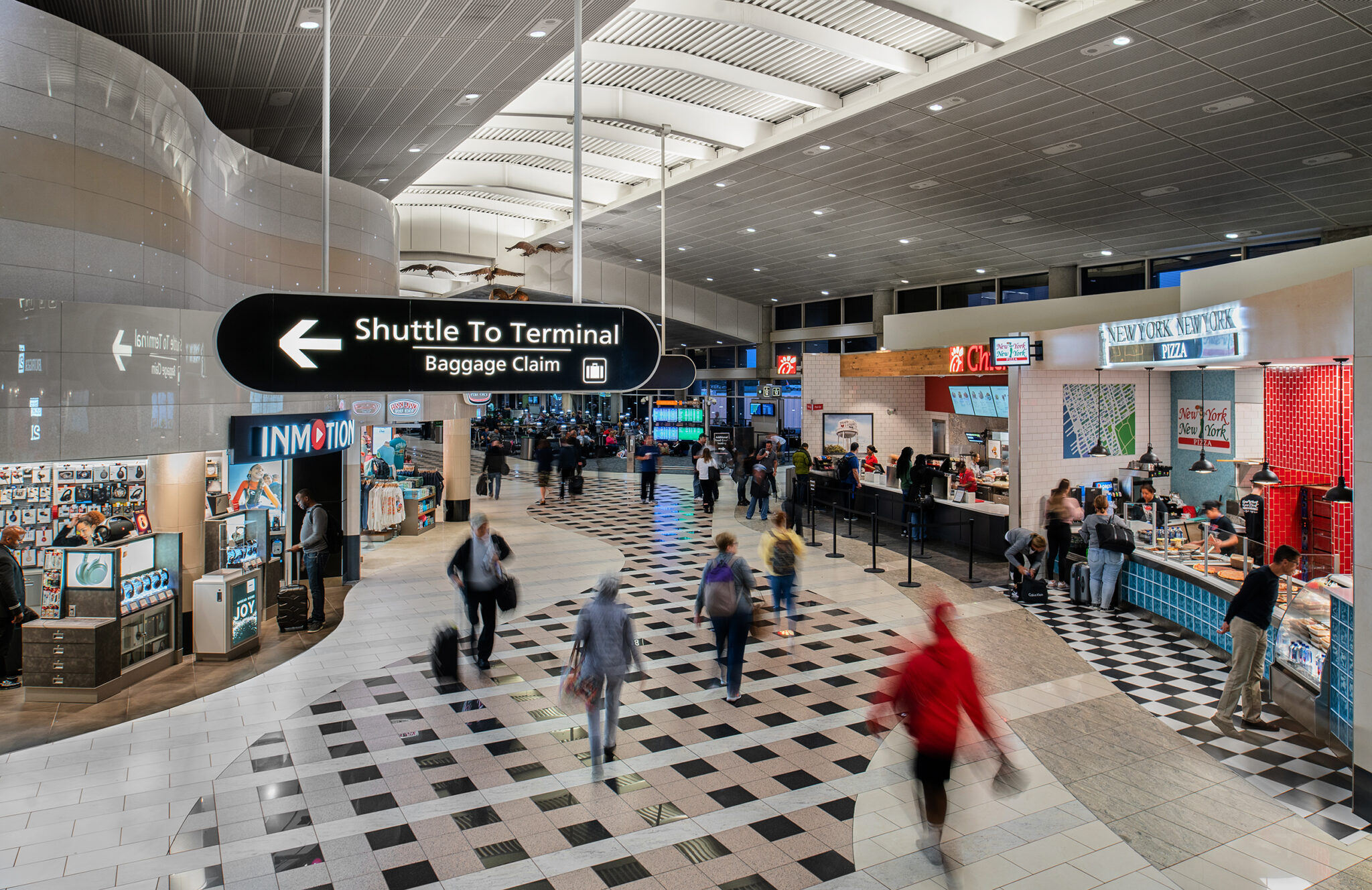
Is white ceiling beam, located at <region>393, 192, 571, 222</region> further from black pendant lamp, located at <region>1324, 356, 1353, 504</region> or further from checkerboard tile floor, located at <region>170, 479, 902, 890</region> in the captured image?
black pendant lamp, located at <region>1324, 356, 1353, 504</region>

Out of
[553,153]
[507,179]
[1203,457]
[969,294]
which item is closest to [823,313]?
[969,294]

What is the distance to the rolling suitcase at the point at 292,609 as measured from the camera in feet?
29.4

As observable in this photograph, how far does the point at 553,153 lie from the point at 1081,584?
44.4 feet

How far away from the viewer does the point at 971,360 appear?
1427 cm

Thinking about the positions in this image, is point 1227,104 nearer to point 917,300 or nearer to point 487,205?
point 917,300

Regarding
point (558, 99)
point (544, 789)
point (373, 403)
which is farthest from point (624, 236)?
point (544, 789)

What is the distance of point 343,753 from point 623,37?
10.8 m

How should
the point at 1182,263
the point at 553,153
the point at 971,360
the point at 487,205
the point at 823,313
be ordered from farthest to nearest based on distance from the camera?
the point at 823,313
the point at 487,205
the point at 1182,263
the point at 553,153
the point at 971,360

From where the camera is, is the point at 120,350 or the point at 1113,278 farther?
the point at 1113,278

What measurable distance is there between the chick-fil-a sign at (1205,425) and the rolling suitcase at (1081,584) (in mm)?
3597

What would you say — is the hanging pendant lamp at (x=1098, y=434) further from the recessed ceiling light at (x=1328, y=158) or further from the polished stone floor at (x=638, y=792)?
the polished stone floor at (x=638, y=792)

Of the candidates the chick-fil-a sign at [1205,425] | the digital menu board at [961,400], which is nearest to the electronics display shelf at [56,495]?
the chick-fil-a sign at [1205,425]

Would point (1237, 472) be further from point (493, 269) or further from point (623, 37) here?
point (493, 269)

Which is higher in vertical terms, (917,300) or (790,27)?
(790,27)
